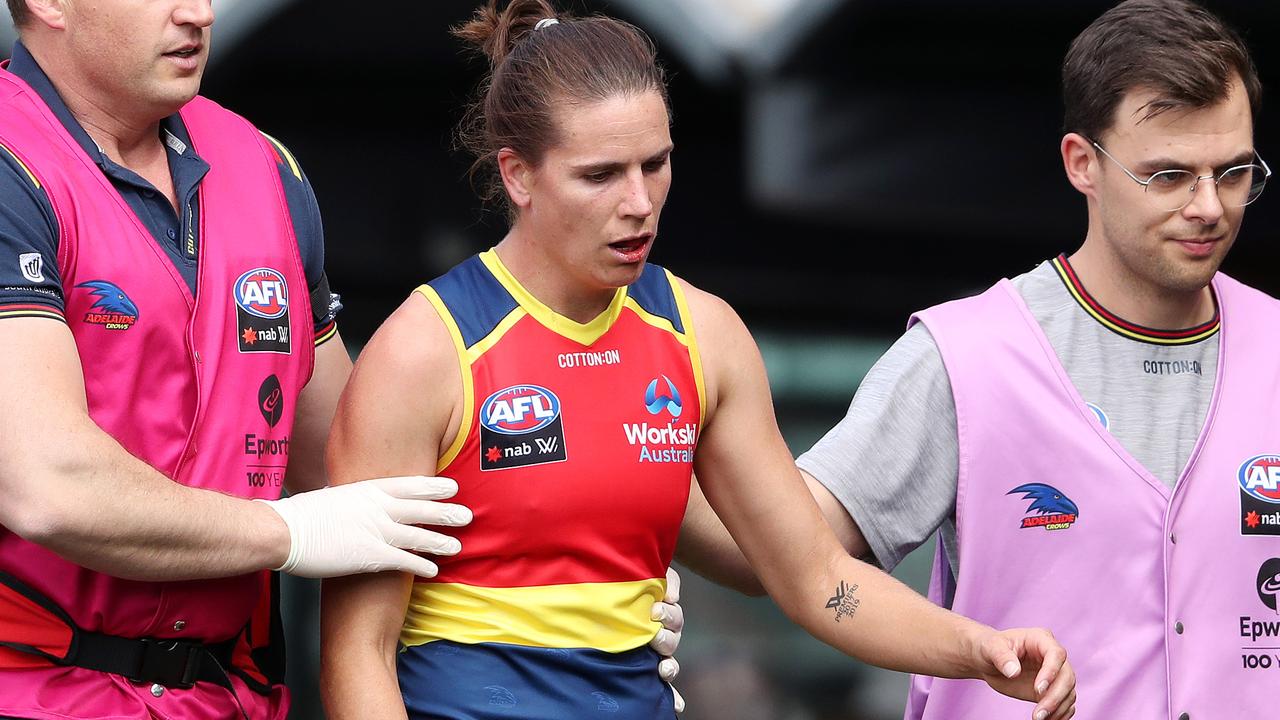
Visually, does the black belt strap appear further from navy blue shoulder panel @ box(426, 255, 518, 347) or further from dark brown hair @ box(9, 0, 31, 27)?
dark brown hair @ box(9, 0, 31, 27)

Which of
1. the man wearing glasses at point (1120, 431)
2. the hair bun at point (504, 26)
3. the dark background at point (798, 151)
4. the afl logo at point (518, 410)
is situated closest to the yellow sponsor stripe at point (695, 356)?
the afl logo at point (518, 410)

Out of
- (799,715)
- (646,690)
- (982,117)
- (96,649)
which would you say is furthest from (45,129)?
(799,715)

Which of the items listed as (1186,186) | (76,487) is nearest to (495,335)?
(76,487)

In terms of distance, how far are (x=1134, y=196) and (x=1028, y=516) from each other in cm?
58

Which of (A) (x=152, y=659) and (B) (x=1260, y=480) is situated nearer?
(A) (x=152, y=659)

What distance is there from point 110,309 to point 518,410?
24.3 inches

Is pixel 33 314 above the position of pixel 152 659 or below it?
above

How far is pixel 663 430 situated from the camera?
2770mm

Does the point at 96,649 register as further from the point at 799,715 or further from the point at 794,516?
the point at 799,715

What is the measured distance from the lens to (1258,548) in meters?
3.02

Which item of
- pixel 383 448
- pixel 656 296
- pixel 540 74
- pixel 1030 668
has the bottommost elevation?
pixel 1030 668

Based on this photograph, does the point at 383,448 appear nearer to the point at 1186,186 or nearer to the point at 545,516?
the point at 545,516

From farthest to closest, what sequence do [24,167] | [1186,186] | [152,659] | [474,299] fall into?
[1186,186] → [474,299] → [152,659] → [24,167]

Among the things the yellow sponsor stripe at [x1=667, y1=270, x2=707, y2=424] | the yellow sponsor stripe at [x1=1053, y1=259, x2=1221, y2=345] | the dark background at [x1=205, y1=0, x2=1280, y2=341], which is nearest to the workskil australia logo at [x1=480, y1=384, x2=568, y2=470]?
the yellow sponsor stripe at [x1=667, y1=270, x2=707, y2=424]
